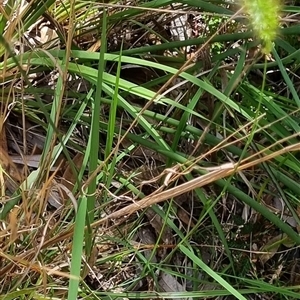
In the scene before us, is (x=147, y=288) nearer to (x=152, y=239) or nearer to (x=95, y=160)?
(x=152, y=239)

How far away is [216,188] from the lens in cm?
119

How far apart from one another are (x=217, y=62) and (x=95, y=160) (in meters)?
0.39

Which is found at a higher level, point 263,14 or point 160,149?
point 263,14

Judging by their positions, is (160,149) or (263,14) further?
(160,149)

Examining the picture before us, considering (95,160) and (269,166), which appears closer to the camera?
(95,160)

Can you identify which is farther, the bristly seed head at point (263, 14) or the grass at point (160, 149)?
the grass at point (160, 149)

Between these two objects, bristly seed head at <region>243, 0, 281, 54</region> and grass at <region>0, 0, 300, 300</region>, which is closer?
bristly seed head at <region>243, 0, 281, 54</region>

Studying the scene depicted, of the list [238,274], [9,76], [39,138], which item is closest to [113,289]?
[238,274]

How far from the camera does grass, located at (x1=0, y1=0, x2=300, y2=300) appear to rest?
1.05m

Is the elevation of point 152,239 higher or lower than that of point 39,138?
lower

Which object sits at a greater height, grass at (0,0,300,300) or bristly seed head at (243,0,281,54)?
bristly seed head at (243,0,281,54)

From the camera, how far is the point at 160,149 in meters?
1.08

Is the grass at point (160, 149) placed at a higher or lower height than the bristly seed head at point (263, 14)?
lower

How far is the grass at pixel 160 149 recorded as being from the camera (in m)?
1.05
